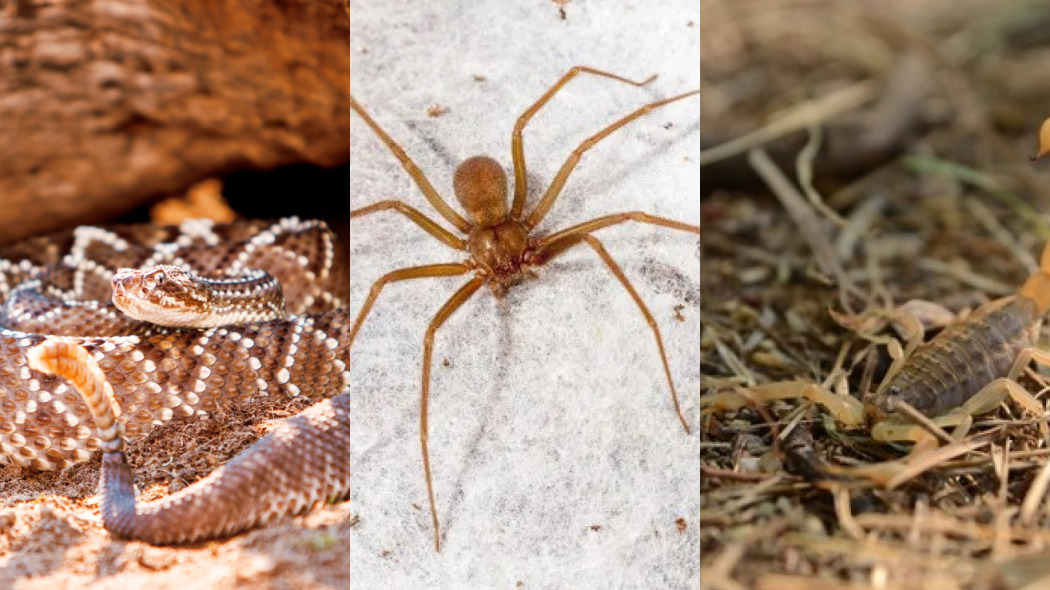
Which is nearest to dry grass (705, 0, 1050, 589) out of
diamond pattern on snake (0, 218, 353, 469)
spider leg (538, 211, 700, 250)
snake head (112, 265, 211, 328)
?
spider leg (538, 211, 700, 250)

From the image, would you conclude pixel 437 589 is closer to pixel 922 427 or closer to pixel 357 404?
pixel 357 404

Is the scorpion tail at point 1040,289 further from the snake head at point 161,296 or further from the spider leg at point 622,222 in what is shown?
the snake head at point 161,296

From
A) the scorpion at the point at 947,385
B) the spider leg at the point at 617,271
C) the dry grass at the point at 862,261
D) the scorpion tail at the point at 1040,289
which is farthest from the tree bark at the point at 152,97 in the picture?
the scorpion tail at the point at 1040,289

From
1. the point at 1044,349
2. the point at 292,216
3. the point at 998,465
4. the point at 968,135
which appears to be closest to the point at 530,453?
the point at 998,465

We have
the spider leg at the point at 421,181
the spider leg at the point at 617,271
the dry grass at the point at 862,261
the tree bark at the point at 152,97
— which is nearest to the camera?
the dry grass at the point at 862,261

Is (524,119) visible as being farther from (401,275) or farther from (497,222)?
(401,275)

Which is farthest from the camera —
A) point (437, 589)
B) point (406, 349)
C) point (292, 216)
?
point (292, 216)

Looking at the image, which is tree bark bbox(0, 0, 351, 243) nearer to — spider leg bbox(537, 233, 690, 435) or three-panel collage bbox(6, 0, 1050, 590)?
three-panel collage bbox(6, 0, 1050, 590)
